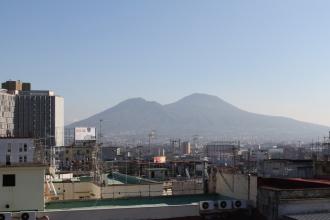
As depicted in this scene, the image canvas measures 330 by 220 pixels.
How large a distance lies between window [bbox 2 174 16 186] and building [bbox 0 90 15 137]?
146712mm

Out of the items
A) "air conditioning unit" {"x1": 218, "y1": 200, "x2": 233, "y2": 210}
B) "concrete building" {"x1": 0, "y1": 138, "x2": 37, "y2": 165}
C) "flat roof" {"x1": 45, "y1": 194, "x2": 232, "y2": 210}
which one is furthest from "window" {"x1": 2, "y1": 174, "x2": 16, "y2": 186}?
"air conditioning unit" {"x1": 218, "y1": 200, "x2": 233, "y2": 210}

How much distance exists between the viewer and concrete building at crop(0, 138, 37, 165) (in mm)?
36812

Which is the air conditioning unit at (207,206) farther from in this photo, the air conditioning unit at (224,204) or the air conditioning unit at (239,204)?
the air conditioning unit at (239,204)

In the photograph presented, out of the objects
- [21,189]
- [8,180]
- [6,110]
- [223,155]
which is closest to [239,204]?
[21,189]

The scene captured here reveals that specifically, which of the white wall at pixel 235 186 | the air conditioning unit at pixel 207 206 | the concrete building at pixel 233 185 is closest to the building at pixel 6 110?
the concrete building at pixel 233 185

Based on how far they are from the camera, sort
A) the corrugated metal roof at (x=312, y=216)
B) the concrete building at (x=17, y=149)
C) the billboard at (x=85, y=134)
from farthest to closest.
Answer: the billboard at (x=85, y=134), the concrete building at (x=17, y=149), the corrugated metal roof at (x=312, y=216)

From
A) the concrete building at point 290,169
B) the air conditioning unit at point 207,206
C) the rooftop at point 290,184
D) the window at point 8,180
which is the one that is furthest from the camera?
the concrete building at point 290,169

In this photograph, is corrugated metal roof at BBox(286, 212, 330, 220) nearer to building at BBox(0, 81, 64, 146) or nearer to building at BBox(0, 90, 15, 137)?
building at BBox(0, 90, 15, 137)

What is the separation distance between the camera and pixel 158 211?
22.9 meters

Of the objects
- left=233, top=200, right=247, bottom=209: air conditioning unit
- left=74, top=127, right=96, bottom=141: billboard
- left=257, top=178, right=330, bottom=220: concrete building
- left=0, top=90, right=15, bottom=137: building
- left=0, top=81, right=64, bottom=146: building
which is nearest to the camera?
left=257, top=178, right=330, bottom=220: concrete building

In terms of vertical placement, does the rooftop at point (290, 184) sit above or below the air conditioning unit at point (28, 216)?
above

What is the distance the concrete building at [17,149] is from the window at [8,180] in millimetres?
9523

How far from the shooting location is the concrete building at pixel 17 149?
3681 cm

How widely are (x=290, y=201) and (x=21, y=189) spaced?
13.6 metres
